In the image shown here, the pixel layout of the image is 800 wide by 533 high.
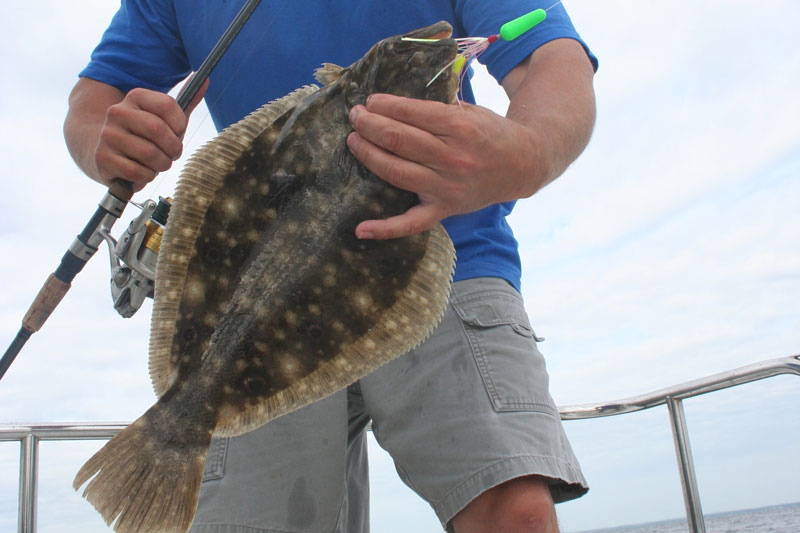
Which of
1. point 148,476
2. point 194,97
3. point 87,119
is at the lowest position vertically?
point 148,476

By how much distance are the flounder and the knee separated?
58cm

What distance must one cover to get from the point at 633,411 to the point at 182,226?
3364 millimetres

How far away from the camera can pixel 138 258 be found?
1725 mm

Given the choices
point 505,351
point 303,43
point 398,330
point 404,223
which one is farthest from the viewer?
point 303,43

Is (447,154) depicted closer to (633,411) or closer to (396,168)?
(396,168)

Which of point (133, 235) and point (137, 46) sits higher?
point (137, 46)

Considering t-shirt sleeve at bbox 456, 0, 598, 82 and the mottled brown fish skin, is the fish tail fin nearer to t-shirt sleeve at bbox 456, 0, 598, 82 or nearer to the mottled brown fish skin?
the mottled brown fish skin

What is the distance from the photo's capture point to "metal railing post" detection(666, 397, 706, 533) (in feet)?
11.6

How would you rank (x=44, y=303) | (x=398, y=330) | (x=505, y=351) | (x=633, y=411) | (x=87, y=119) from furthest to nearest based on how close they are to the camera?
(x=633, y=411)
(x=44, y=303)
(x=87, y=119)
(x=505, y=351)
(x=398, y=330)

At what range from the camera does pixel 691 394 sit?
3.49 metres

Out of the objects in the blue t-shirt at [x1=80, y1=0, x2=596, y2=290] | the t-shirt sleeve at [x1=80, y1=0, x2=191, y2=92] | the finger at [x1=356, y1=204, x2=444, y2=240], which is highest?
the t-shirt sleeve at [x1=80, y1=0, x2=191, y2=92]

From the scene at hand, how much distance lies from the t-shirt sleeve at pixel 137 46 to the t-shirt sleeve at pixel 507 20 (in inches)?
51.3

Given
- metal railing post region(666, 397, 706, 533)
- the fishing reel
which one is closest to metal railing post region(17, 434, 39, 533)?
the fishing reel

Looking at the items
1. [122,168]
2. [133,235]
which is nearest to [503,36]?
[122,168]
